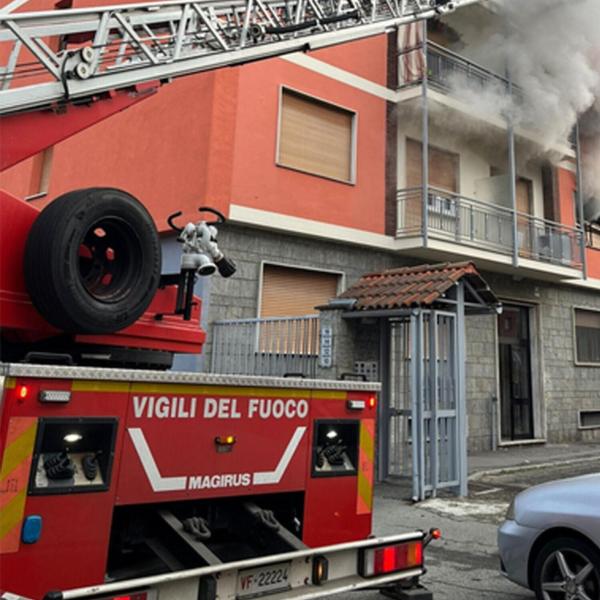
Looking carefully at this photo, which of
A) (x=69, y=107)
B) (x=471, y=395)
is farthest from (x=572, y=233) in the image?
(x=69, y=107)

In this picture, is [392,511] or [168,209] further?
[168,209]

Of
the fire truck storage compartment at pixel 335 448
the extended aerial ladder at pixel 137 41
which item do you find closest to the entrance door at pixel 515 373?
the extended aerial ladder at pixel 137 41

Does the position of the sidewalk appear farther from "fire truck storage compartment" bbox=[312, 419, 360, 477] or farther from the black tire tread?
"fire truck storage compartment" bbox=[312, 419, 360, 477]

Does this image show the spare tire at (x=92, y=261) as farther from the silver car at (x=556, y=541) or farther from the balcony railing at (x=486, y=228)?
the balcony railing at (x=486, y=228)

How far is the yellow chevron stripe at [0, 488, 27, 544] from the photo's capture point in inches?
91.5

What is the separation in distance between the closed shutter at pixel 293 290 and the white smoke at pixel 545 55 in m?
6.01

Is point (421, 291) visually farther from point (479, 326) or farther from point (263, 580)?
point (479, 326)

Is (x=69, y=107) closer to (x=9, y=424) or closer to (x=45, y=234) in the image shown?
(x=45, y=234)

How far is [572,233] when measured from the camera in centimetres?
1446

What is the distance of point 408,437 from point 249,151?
17.1 feet

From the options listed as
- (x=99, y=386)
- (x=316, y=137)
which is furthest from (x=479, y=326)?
(x=99, y=386)

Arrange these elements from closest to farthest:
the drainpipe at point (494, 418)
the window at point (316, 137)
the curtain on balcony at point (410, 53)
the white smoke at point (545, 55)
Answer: the window at point (316, 137) → the curtain on balcony at point (410, 53) → the drainpipe at point (494, 418) → the white smoke at point (545, 55)

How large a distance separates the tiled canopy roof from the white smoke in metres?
6.55

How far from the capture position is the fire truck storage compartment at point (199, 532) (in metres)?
2.90
